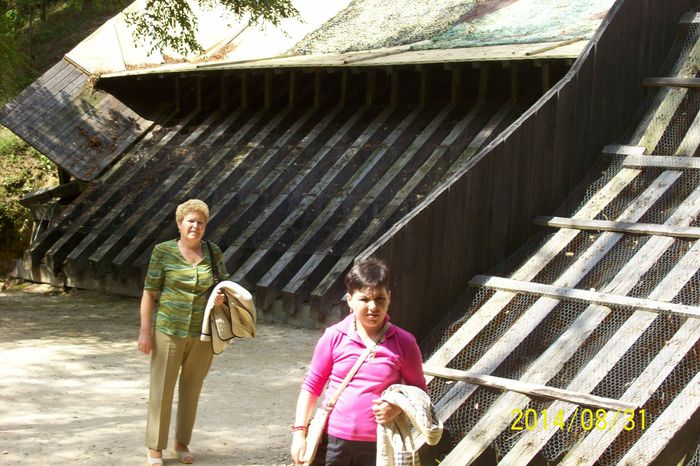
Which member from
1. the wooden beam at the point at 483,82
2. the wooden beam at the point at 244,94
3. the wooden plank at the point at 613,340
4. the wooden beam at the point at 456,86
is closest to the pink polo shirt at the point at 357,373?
the wooden plank at the point at 613,340

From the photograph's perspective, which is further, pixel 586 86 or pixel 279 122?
pixel 279 122

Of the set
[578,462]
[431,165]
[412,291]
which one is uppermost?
[431,165]

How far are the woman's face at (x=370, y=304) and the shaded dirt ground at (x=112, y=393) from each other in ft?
8.11

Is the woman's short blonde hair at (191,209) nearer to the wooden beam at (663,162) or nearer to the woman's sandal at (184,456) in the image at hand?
the woman's sandal at (184,456)

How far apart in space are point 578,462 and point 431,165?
24.7 feet

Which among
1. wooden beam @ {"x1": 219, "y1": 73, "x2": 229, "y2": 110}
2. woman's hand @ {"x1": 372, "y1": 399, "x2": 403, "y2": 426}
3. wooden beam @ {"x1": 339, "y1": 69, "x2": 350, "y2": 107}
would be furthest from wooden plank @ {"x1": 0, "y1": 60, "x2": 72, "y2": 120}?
woman's hand @ {"x1": 372, "y1": 399, "x2": 403, "y2": 426}

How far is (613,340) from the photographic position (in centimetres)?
591

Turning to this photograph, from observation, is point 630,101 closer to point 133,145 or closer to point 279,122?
point 279,122

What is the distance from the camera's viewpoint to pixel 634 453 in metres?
4.93

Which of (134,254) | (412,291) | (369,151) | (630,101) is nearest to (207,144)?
(134,254)

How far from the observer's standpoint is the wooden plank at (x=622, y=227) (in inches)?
263

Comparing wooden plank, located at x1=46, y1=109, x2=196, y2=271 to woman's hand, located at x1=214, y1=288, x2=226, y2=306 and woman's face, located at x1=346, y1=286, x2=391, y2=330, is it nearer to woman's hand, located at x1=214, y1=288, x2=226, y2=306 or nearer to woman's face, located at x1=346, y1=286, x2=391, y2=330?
woman's hand, located at x1=214, y1=288, x2=226, y2=306

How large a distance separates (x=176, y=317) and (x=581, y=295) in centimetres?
248
